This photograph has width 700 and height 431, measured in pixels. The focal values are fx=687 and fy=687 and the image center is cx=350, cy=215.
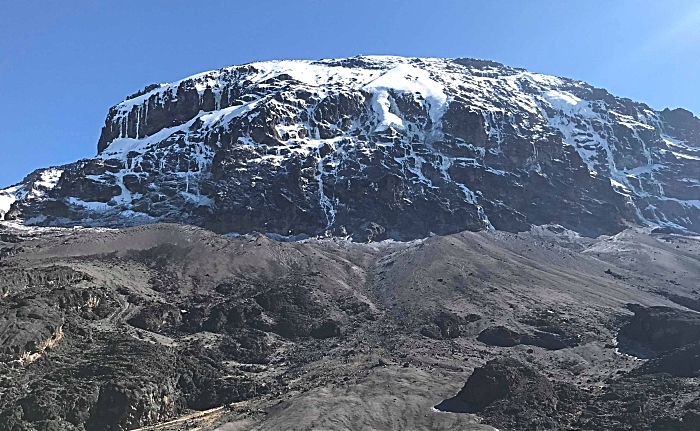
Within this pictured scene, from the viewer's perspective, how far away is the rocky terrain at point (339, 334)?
69.8 metres

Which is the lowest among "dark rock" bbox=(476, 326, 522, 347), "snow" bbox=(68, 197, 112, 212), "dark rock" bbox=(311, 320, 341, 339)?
"dark rock" bbox=(476, 326, 522, 347)

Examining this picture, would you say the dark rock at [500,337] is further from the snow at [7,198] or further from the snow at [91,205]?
the snow at [7,198]

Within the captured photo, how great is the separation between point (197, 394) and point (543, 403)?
3913 centimetres

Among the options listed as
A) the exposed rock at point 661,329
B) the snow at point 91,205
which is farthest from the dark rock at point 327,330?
the snow at point 91,205

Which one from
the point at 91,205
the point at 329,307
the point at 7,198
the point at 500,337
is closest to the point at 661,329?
the point at 500,337

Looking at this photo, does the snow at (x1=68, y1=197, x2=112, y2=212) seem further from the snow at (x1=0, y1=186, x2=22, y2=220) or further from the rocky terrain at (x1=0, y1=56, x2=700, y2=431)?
the snow at (x1=0, y1=186, x2=22, y2=220)

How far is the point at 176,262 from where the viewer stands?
4820 inches

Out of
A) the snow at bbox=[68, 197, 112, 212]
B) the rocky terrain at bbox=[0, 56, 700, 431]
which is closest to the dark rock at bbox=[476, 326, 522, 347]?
the rocky terrain at bbox=[0, 56, 700, 431]

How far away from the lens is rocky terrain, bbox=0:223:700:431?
2746 inches

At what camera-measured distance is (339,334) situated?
103812mm

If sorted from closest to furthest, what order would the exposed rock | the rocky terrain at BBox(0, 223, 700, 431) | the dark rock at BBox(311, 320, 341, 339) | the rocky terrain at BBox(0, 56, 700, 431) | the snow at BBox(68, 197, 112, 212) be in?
the rocky terrain at BBox(0, 223, 700, 431) → the rocky terrain at BBox(0, 56, 700, 431) → the exposed rock → the dark rock at BBox(311, 320, 341, 339) → the snow at BBox(68, 197, 112, 212)

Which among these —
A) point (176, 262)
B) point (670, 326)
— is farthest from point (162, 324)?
point (670, 326)

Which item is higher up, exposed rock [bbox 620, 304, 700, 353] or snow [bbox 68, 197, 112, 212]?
snow [bbox 68, 197, 112, 212]

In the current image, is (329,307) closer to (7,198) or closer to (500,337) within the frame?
(500,337)
